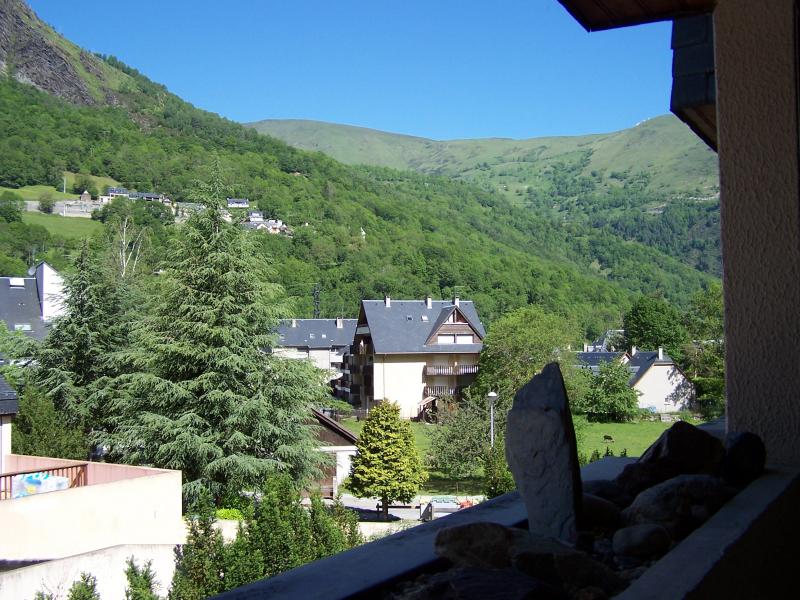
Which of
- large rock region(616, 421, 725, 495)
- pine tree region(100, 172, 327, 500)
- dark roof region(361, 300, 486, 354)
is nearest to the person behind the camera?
large rock region(616, 421, 725, 495)

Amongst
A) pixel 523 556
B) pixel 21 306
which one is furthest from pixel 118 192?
pixel 523 556

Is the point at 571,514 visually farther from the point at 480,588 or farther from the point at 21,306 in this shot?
the point at 21,306

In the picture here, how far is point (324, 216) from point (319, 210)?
4.87 feet

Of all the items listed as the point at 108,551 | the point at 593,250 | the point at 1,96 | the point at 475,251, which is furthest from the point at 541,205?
the point at 108,551

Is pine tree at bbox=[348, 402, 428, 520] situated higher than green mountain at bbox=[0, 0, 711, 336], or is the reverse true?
green mountain at bbox=[0, 0, 711, 336]

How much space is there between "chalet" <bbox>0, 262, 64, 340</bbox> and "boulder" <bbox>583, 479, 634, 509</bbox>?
125 ft

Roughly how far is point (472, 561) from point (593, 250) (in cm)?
11931

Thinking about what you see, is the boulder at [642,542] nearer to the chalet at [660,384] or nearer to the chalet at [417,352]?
the chalet at [417,352]

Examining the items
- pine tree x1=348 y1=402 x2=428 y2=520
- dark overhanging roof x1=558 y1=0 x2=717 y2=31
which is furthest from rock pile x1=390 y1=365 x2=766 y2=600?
pine tree x1=348 y1=402 x2=428 y2=520

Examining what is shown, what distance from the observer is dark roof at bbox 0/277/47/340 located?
37.9 metres

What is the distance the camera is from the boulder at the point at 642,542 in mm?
2051

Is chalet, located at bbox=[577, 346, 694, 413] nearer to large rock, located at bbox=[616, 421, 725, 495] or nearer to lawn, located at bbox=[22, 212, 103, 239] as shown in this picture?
lawn, located at bbox=[22, 212, 103, 239]

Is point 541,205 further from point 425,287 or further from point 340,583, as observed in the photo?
point 340,583

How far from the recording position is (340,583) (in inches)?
58.6
